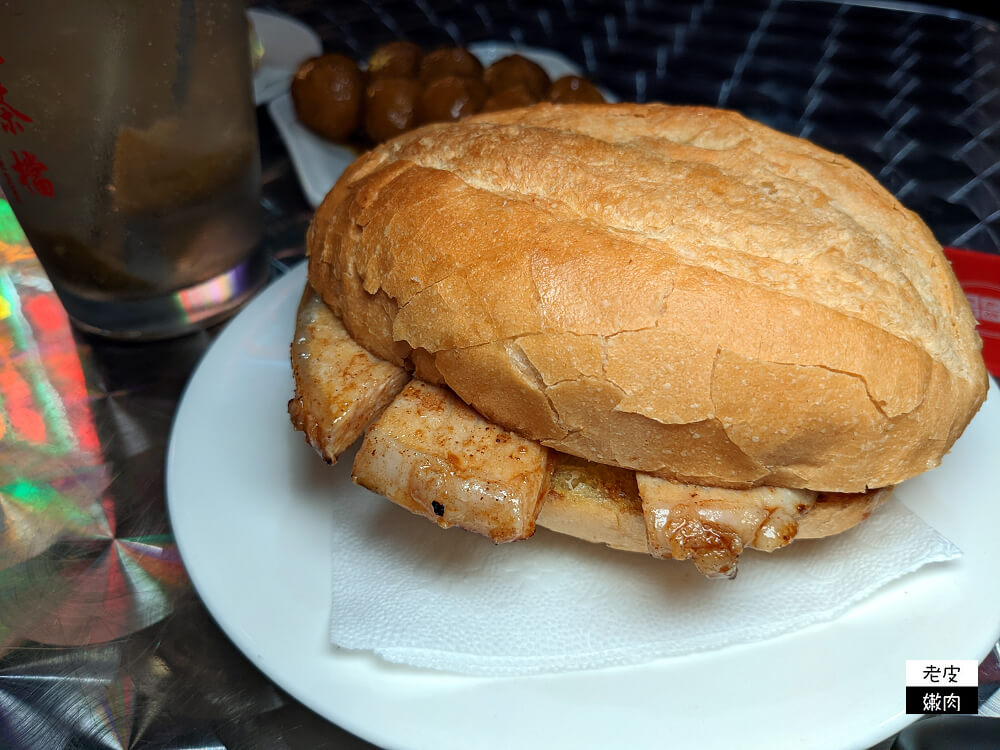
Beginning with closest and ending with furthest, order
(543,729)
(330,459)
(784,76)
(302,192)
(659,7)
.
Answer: (543,729)
(330,459)
(302,192)
(784,76)
(659,7)

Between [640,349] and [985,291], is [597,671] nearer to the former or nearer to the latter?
[640,349]

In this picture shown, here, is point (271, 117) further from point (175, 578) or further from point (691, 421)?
point (691, 421)

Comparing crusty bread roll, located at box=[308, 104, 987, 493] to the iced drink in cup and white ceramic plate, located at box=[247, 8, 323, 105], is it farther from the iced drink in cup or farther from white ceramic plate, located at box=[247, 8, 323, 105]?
white ceramic plate, located at box=[247, 8, 323, 105]

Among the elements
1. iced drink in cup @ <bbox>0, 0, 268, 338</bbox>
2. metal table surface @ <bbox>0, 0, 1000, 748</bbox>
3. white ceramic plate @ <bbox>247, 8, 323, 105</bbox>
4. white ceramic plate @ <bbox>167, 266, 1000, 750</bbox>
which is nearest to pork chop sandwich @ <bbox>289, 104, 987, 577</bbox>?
white ceramic plate @ <bbox>167, 266, 1000, 750</bbox>

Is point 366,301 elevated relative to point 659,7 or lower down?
elevated

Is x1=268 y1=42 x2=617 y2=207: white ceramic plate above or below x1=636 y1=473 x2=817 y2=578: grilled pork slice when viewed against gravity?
above

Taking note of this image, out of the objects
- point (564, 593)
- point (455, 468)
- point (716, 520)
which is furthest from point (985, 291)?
point (455, 468)

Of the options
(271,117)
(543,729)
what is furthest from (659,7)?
(543,729)
